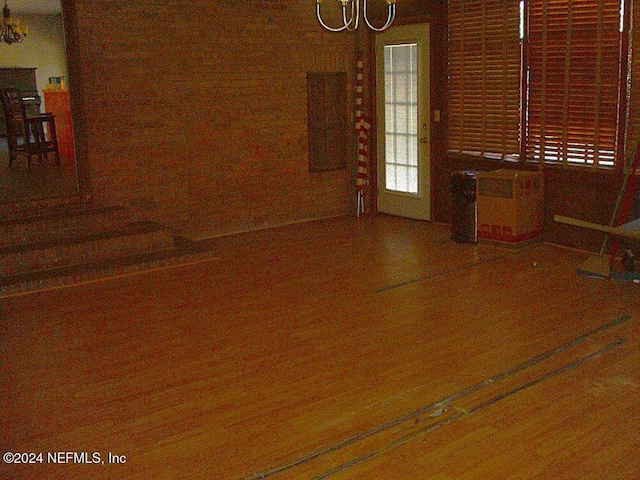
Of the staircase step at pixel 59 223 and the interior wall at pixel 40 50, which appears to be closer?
the staircase step at pixel 59 223

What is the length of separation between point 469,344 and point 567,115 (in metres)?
3.04

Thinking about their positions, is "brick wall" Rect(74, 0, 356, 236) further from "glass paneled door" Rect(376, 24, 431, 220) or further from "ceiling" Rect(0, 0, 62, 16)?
"ceiling" Rect(0, 0, 62, 16)

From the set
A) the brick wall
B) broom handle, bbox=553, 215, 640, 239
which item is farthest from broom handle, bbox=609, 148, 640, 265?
the brick wall

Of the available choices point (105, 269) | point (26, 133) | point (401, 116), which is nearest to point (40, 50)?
point (26, 133)

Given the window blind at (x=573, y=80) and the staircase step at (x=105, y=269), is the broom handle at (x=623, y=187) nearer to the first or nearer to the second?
the window blind at (x=573, y=80)

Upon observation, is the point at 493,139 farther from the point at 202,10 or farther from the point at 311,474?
the point at 311,474

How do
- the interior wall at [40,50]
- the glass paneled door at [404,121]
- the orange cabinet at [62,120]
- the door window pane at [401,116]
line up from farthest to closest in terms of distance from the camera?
1. the interior wall at [40,50]
2. the orange cabinet at [62,120]
3. the door window pane at [401,116]
4. the glass paneled door at [404,121]

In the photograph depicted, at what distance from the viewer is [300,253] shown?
7133mm

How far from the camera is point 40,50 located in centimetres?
1611

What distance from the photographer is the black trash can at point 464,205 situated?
718cm

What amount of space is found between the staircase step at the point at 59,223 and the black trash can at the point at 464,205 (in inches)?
126

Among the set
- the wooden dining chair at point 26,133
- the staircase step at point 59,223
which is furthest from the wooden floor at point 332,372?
the wooden dining chair at point 26,133

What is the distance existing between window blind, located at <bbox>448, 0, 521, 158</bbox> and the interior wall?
11062 mm

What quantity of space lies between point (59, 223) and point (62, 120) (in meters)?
5.60
